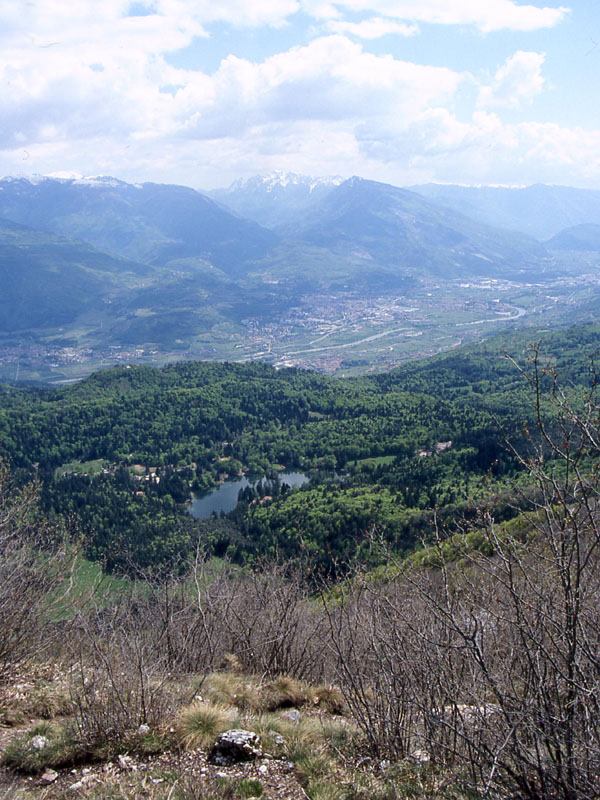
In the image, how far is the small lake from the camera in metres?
53.9

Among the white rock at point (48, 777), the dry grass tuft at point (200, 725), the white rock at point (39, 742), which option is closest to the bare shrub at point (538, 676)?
the dry grass tuft at point (200, 725)

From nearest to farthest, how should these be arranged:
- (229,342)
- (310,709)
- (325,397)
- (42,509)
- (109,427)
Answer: (310,709), (42,509), (109,427), (325,397), (229,342)

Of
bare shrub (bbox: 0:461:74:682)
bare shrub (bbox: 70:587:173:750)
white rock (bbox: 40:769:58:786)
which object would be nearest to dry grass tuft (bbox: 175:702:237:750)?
bare shrub (bbox: 70:587:173:750)

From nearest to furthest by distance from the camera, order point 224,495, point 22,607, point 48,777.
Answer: point 48,777, point 22,607, point 224,495

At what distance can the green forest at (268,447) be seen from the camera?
40.8m

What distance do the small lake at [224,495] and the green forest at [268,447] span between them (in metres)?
1.13

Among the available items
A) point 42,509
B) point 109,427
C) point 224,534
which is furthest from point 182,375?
point 224,534

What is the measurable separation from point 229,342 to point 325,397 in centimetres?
9510

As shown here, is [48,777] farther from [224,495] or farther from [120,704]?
[224,495]

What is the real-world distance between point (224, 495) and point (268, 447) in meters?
11.8

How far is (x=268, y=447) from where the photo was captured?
6825 cm

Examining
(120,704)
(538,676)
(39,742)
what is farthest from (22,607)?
(538,676)

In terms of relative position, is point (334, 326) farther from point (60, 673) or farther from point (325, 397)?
point (60, 673)

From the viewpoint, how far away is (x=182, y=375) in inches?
3504
